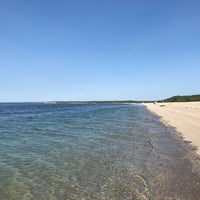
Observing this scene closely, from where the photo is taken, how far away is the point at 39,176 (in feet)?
32.8

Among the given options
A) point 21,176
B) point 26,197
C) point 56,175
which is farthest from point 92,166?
point 26,197

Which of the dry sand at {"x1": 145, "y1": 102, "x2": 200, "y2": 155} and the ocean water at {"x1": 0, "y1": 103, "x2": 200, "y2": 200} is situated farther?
the dry sand at {"x1": 145, "y1": 102, "x2": 200, "y2": 155}

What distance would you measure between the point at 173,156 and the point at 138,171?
145 inches

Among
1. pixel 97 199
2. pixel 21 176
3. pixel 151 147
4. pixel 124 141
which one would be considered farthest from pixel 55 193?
pixel 124 141

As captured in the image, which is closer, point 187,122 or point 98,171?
point 98,171

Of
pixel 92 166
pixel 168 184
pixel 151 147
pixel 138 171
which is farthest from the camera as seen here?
pixel 151 147

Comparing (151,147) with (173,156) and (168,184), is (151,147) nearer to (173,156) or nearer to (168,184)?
(173,156)

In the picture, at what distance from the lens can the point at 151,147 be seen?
16.3 m

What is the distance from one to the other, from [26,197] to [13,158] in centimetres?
538

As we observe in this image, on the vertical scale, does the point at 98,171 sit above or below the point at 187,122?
below

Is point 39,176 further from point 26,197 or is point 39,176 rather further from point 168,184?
point 168,184

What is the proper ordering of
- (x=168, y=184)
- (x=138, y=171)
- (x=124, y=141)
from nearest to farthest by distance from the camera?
(x=168, y=184) → (x=138, y=171) → (x=124, y=141)

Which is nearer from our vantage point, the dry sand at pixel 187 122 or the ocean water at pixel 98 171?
the ocean water at pixel 98 171

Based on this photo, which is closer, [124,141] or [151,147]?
[151,147]
